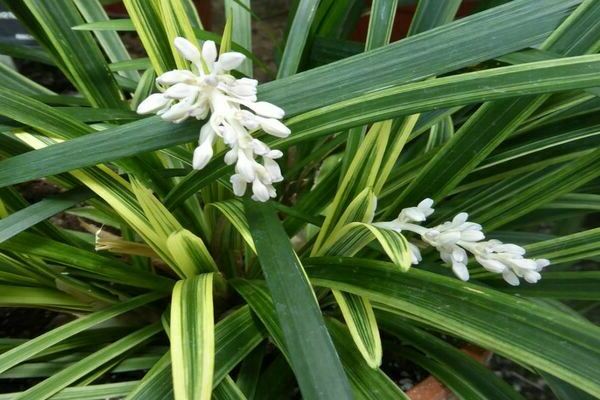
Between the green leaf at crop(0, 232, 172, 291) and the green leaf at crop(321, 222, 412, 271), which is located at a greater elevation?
the green leaf at crop(0, 232, 172, 291)

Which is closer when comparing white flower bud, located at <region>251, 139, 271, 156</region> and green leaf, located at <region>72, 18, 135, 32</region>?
white flower bud, located at <region>251, 139, 271, 156</region>

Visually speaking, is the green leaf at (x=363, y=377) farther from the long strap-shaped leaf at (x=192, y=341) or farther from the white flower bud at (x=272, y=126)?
the white flower bud at (x=272, y=126)

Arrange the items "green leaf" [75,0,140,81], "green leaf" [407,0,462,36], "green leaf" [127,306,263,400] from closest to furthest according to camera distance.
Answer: "green leaf" [127,306,263,400]
"green leaf" [407,0,462,36]
"green leaf" [75,0,140,81]

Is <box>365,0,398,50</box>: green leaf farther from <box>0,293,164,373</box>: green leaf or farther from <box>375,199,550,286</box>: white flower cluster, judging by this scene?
<box>0,293,164,373</box>: green leaf

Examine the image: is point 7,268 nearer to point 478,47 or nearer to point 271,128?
point 271,128

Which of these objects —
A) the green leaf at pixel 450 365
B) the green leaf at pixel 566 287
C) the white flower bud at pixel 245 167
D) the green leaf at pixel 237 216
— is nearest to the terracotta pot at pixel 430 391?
the green leaf at pixel 450 365

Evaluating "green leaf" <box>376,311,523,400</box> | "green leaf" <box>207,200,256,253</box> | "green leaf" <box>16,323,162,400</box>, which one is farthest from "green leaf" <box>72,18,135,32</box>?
"green leaf" <box>376,311,523,400</box>

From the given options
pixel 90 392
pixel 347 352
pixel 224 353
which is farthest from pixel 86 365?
pixel 347 352

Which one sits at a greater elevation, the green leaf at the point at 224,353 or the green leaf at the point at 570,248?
the green leaf at the point at 224,353
